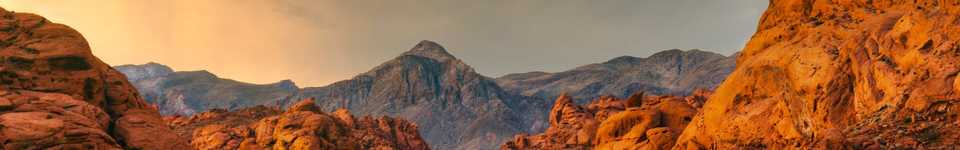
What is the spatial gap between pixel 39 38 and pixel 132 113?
6.70 m

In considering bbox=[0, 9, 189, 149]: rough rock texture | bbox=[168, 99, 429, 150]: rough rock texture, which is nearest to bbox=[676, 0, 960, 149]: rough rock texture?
bbox=[0, 9, 189, 149]: rough rock texture

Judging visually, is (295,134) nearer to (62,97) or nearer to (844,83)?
(62,97)

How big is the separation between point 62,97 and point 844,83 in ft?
116

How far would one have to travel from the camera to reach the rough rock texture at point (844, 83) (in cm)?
2336

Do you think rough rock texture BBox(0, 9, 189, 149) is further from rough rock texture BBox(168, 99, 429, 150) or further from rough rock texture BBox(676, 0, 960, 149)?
rough rock texture BBox(168, 99, 429, 150)

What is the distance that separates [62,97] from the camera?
104 feet

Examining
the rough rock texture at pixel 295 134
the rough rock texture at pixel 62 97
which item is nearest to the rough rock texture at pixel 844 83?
the rough rock texture at pixel 62 97

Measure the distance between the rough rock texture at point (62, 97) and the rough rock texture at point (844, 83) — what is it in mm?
27746

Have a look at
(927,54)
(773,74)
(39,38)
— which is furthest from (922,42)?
(39,38)

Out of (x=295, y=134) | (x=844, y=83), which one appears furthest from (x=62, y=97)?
(x=295, y=134)

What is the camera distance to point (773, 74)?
36.5m

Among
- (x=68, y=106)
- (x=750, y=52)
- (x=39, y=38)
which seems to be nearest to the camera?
(x=68, y=106)

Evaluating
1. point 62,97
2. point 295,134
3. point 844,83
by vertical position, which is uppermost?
point 62,97

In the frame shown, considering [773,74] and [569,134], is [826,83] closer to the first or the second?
[773,74]
